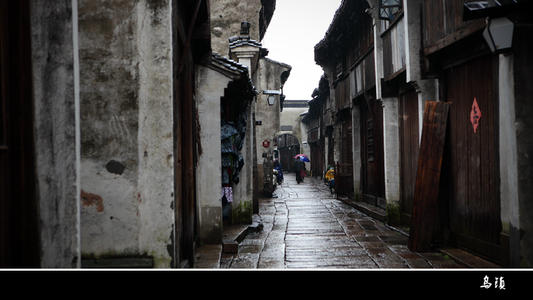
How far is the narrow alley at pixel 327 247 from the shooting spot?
264 inches

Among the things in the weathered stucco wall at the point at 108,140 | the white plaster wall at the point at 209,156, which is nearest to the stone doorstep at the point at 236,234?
the white plaster wall at the point at 209,156

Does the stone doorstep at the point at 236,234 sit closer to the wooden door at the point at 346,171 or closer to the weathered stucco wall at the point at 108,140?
the weathered stucco wall at the point at 108,140

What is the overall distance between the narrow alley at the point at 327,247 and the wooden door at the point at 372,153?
97 centimetres

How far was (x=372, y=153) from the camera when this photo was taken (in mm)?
13695

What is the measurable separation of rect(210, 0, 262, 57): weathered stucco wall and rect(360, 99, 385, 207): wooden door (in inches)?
251

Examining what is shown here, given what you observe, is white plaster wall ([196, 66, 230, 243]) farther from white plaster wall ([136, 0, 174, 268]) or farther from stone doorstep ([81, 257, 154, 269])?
stone doorstep ([81, 257, 154, 269])

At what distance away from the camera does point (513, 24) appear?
4.87 meters

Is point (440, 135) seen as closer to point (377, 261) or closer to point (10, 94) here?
point (377, 261)

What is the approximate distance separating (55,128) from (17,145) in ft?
0.80

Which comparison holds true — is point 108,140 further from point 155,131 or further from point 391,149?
point 391,149
